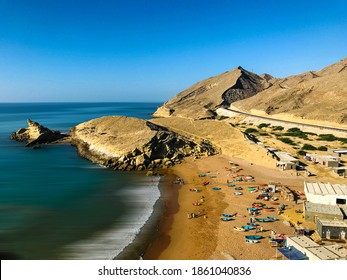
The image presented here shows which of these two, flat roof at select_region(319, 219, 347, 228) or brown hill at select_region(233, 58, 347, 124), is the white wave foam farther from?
brown hill at select_region(233, 58, 347, 124)

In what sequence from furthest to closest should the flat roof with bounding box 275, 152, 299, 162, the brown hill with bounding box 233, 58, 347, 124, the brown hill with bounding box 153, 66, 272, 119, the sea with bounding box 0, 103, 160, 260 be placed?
1. the brown hill with bounding box 153, 66, 272, 119
2. the brown hill with bounding box 233, 58, 347, 124
3. the flat roof with bounding box 275, 152, 299, 162
4. the sea with bounding box 0, 103, 160, 260

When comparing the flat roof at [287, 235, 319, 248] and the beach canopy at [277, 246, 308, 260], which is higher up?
the flat roof at [287, 235, 319, 248]

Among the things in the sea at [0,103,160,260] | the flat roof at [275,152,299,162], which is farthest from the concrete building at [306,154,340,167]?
the sea at [0,103,160,260]

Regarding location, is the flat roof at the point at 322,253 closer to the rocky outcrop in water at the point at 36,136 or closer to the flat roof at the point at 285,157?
the flat roof at the point at 285,157

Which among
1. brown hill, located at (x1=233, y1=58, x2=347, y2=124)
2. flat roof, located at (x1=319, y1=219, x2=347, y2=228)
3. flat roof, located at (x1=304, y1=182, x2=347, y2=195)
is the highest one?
brown hill, located at (x1=233, y1=58, x2=347, y2=124)

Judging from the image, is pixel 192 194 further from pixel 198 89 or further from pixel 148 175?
pixel 198 89

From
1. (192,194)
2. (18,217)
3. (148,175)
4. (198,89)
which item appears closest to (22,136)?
(148,175)

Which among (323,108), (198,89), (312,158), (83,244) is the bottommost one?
(83,244)
